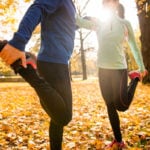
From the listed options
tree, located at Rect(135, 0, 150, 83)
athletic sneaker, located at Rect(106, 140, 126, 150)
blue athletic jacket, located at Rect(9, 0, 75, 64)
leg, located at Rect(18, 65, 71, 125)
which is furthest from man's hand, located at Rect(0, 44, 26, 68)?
tree, located at Rect(135, 0, 150, 83)

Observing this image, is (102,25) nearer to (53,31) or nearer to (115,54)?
(115,54)

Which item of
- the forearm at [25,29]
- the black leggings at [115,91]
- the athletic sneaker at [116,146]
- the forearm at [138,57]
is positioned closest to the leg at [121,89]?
the black leggings at [115,91]

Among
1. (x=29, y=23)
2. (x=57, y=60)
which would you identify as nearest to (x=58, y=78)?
(x=57, y=60)

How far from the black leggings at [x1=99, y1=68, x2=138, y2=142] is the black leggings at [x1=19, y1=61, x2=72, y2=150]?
A: 4.12 ft

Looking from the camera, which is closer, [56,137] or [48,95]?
[48,95]

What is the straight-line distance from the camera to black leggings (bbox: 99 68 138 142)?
14.4 feet

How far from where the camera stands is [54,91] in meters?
2.90

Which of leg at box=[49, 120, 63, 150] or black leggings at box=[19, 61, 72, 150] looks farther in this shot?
leg at box=[49, 120, 63, 150]

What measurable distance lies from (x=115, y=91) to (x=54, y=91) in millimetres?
1657

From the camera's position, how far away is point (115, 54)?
14.4 feet

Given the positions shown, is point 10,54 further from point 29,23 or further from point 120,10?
point 120,10

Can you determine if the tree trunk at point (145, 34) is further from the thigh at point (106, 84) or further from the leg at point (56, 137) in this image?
the leg at point (56, 137)

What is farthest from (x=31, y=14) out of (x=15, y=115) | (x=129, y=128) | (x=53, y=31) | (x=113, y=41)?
(x=15, y=115)

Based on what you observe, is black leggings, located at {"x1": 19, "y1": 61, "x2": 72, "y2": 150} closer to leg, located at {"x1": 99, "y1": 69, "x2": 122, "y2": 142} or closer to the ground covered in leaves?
leg, located at {"x1": 99, "y1": 69, "x2": 122, "y2": 142}
